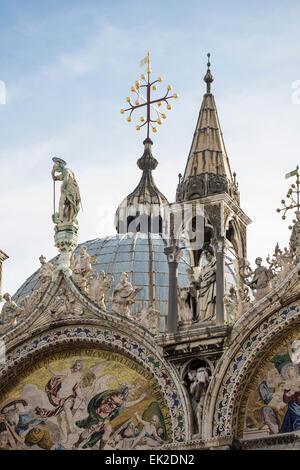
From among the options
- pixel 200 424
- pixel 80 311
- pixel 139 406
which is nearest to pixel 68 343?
pixel 80 311

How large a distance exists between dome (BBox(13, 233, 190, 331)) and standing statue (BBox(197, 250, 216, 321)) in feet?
25.5

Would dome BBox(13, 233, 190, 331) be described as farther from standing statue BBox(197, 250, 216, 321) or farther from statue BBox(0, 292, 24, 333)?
standing statue BBox(197, 250, 216, 321)

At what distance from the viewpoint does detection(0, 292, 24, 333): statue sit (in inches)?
728

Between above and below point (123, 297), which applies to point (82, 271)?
above

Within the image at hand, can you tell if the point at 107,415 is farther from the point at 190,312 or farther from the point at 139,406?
the point at 190,312

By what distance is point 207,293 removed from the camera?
17.4 m

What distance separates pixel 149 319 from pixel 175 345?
80cm

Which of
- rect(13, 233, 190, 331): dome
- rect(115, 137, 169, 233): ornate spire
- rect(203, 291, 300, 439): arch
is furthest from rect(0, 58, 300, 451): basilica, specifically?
rect(115, 137, 169, 233): ornate spire

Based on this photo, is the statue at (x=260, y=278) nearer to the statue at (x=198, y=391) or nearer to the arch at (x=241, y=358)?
the arch at (x=241, y=358)

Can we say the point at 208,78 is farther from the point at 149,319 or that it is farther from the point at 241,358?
the point at 241,358

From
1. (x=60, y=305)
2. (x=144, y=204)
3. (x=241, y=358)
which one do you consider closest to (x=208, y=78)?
(x=60, y=305)

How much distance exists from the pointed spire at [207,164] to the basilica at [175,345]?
0.02 metres
